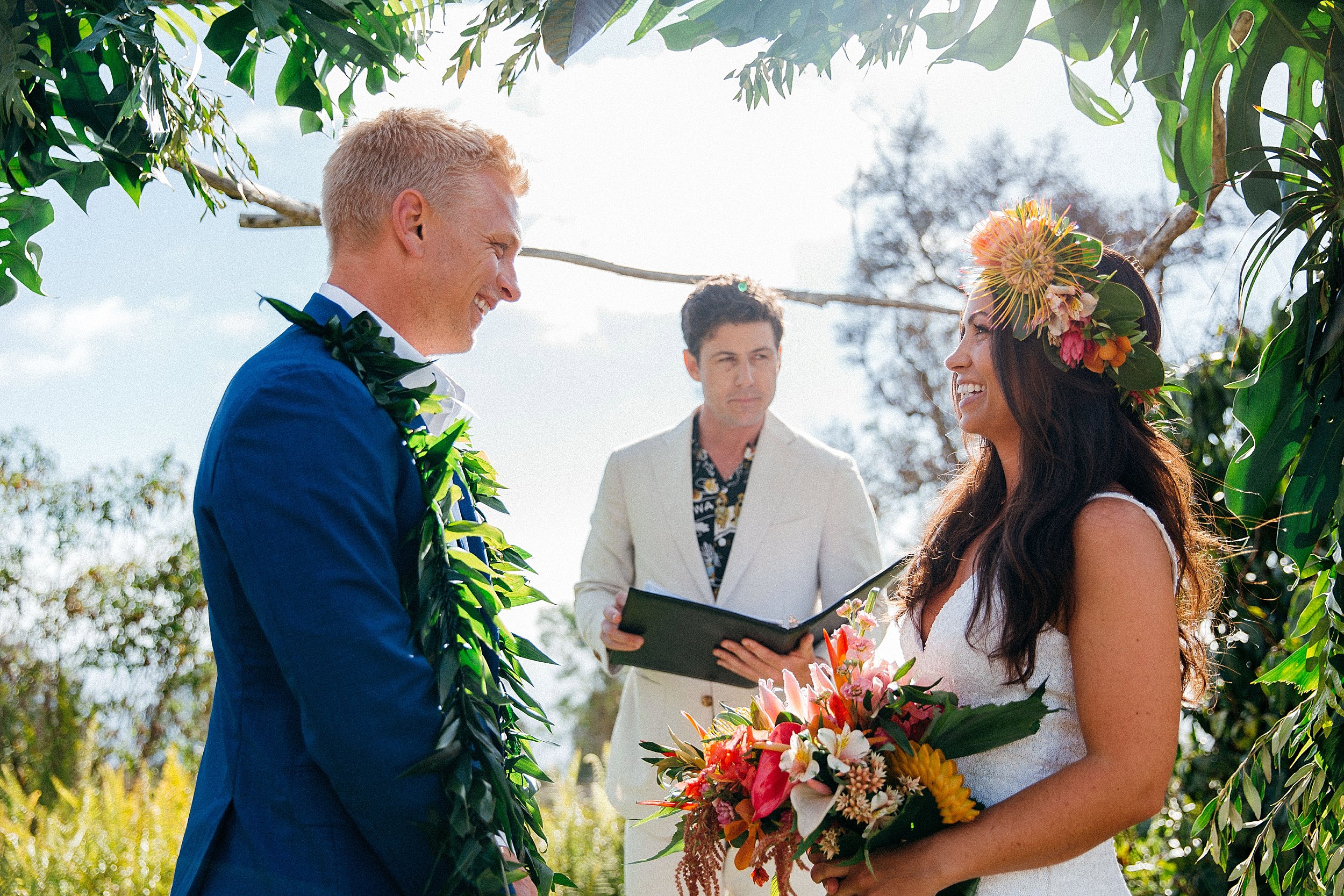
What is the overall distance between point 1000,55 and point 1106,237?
10.4m

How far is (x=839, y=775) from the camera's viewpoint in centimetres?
181

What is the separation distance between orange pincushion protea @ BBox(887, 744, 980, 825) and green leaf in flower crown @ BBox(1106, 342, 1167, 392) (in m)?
0.83

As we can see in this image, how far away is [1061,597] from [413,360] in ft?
4.04

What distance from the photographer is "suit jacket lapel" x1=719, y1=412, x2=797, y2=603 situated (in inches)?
140

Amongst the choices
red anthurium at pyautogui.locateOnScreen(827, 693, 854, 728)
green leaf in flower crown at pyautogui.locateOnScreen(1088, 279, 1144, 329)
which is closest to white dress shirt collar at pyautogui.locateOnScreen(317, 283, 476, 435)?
red anthurium at pyautogui.locateOnScreen(827, 693, 854, 728)

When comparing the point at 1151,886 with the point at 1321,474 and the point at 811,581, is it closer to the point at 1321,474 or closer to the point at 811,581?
the point at 811,581

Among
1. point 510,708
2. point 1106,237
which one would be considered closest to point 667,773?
point 510,708

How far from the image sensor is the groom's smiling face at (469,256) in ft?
6.43

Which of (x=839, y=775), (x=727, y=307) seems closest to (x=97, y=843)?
(x=727, y=307)

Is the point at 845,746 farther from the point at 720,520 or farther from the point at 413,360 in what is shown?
the point at 720,520

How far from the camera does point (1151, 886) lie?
13.0 ft

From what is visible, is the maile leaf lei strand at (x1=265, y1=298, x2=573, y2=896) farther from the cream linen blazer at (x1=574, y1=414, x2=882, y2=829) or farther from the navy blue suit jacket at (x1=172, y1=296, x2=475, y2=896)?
the cream linen blazer at (x1=574, y1=414, x2=882, y2=829)

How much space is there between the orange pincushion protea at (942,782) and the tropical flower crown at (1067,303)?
2.67 feet

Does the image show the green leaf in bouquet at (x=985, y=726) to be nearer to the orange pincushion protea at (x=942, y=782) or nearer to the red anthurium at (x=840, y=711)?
the orange pincushion protea at (x=942, y=782)
